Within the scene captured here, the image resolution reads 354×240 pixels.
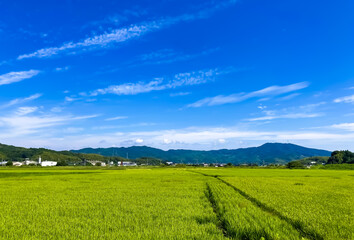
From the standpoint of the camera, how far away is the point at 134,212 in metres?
11.2

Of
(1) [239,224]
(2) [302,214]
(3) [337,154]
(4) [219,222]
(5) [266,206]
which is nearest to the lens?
(1) [239,224]

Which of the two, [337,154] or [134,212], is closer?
[134,212]

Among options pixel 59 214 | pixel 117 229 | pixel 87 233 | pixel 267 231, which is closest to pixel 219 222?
pixel 267 231

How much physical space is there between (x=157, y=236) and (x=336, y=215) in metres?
8.04

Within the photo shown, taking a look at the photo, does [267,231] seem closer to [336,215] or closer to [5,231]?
[336,215]

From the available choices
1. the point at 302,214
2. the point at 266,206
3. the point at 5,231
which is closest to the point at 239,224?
the point at 302,214

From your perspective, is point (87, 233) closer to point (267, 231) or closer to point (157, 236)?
point (157, 236)

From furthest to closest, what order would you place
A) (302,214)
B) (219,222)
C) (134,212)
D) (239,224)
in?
(134,212) < (302,214) < (219,222) < (239,224)

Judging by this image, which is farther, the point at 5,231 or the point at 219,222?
the point at 219,222

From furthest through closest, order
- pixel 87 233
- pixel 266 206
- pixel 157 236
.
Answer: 1. pixel 266 206
2. pixel 87 233
3. pixel 157 236

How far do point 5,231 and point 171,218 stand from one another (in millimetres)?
5990

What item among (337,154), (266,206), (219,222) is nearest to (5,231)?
(219,222)

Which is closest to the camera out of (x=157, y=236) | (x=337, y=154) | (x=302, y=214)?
(x=157, y=236)

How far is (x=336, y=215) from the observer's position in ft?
33.9
